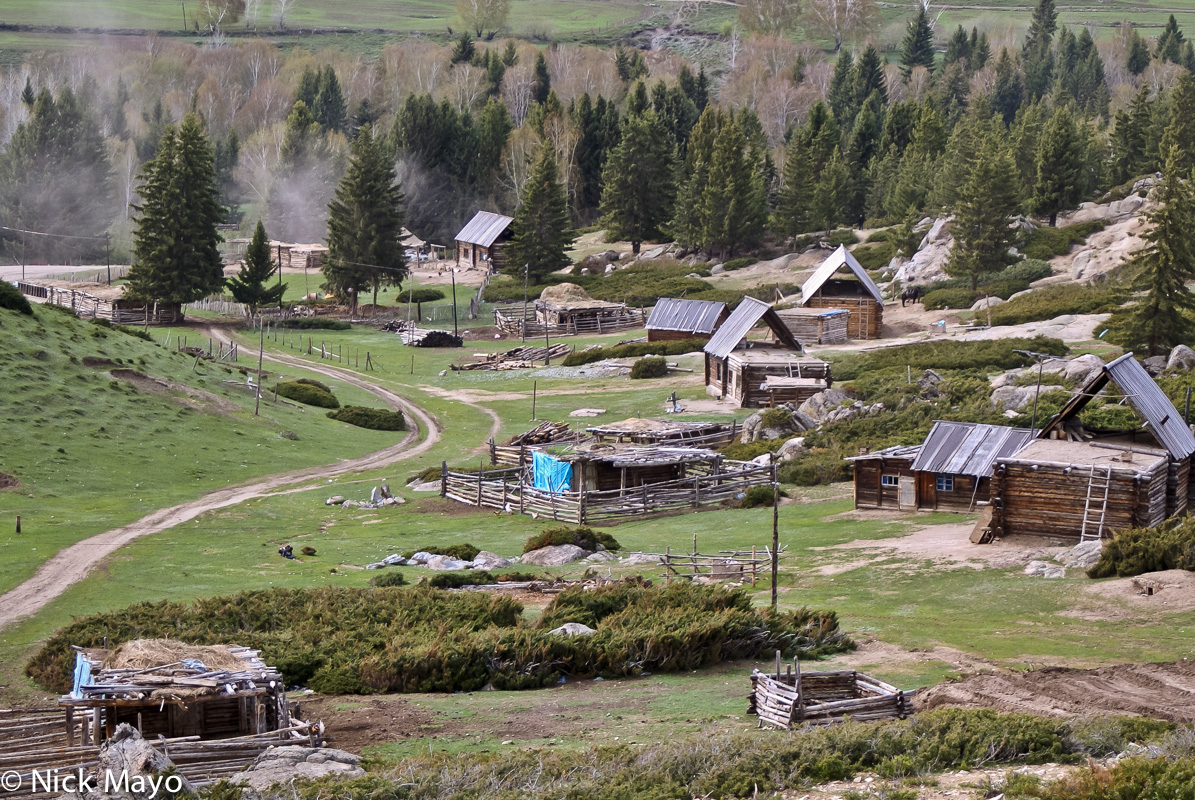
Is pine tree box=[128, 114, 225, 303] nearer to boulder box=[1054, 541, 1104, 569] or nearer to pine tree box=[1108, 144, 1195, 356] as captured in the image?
pine tree box=[1108, 144, 1195, 356]

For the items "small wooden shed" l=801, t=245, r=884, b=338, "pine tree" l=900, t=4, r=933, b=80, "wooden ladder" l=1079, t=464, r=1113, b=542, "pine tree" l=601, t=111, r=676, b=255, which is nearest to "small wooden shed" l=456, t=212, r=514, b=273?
"pine tree" l=601, t=111, r=676, b=255

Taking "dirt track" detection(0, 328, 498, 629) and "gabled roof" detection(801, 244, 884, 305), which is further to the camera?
"gabled roof" detection(801, 244, 884, 305)

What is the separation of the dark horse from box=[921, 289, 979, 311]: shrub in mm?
2064

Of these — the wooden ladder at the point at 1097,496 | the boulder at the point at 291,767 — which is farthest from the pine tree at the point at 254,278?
the boulder at the point at 291,767

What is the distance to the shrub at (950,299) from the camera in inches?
3285

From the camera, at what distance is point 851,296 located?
79.5m

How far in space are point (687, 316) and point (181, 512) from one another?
4120 centimetres

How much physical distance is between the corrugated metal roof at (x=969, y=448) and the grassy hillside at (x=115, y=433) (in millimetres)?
24954

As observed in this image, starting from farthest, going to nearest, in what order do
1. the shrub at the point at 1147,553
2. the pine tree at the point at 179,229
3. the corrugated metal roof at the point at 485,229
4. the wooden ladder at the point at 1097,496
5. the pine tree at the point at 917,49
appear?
1. the pine tree at the point at 917,49
2. the corrugated metal roof at the point at 485,229
3. the pine tree at the point at 179,229
4. the wooden ladder at the point at 1097,496
5. the shrub at the point at 1147,553

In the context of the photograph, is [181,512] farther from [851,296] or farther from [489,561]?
[851,296]

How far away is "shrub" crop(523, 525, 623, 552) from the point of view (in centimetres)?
3778

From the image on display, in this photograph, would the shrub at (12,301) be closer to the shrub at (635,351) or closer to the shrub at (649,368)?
the shrub at (635,351)

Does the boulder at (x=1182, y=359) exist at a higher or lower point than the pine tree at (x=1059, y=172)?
lower

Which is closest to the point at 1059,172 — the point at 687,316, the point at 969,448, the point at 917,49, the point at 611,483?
the point at 687,316
